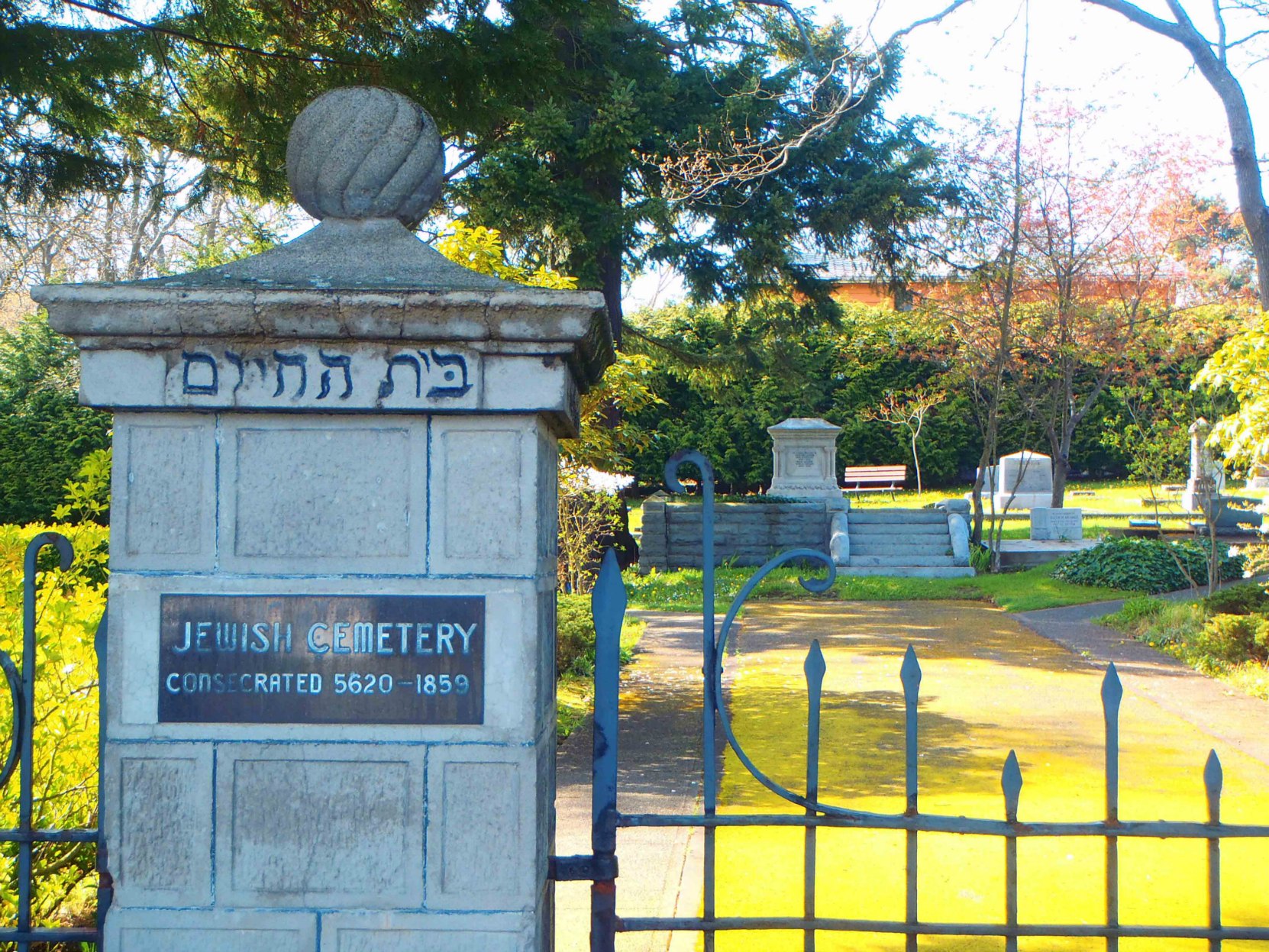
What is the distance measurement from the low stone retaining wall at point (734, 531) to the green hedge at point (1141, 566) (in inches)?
148

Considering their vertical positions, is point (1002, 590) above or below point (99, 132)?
below

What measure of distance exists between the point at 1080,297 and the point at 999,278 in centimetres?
185

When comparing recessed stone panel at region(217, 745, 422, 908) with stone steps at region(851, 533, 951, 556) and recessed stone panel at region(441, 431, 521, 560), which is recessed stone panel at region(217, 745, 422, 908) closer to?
recessed stone panel at region(441, 431, 521, 560)

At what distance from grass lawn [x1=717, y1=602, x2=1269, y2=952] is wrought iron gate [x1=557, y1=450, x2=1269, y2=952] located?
1.20 meters

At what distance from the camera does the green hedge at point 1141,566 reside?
44.4 ft

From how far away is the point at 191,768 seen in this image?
227 cm

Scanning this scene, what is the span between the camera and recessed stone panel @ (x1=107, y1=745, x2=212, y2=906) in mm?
2270

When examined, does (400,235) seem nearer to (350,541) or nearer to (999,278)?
(350,541)

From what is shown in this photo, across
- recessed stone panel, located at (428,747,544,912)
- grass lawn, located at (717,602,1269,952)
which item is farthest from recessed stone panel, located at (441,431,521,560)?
grass lawn, located at (717,602,1269,952)

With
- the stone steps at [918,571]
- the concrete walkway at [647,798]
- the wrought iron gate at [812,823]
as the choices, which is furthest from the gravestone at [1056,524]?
the wrought iron gate at [812,823]

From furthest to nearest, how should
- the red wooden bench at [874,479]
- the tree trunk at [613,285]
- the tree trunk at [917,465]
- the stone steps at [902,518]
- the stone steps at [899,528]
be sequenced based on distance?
the red wooden bench at [874,479] → the tree trunk at [917,465] → the stone steps at [902,518] → the stone steps at [899,528] → the tree trunk at [613,285]

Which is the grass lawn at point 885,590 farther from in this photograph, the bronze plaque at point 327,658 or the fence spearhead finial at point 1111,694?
the bronze plaque at point 327,658

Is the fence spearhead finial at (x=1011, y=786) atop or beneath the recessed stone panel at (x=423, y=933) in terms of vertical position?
atop

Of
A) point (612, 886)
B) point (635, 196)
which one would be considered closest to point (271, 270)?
point (612, 886)
